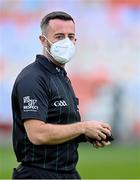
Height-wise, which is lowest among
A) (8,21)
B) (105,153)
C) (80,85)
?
(105,153)

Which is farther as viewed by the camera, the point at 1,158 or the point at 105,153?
the point at 105,153

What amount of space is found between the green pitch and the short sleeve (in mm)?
8025

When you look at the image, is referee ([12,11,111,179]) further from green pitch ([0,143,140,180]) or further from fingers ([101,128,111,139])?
green pitch ([0,143,140,180])

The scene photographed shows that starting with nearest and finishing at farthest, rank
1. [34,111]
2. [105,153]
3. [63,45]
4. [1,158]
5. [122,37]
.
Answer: [34,111], [63,45], [1,158], [105,153], [122,37]

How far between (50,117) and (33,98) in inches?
8.9

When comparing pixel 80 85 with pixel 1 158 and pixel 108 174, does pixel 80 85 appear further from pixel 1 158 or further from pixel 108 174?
pixel 108 174

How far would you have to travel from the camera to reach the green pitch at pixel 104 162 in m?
14.9

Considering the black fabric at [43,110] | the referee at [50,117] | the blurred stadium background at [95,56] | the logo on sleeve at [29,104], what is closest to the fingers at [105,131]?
the referee at [50,117]

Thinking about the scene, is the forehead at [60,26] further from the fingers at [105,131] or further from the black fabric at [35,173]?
the black fabric at [35,173]

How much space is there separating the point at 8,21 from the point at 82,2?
216 cm

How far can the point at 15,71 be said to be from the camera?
70.7 feet

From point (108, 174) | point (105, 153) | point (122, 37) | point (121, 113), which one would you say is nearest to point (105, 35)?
point (122, 37)

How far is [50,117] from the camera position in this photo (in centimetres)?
596

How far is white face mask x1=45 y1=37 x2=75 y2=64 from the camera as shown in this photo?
20.3ft
